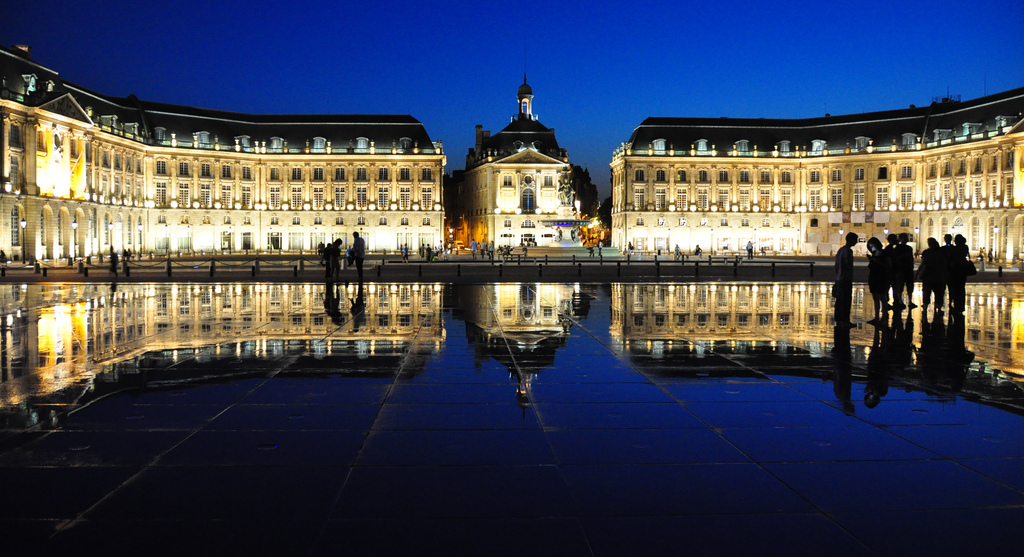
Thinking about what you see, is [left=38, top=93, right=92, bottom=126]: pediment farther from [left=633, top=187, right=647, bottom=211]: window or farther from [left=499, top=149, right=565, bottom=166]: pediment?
[left=633, top=187, right=647, bottom=211]: window

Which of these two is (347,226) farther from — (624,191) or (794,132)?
(794,132)

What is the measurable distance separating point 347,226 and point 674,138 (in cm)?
4162

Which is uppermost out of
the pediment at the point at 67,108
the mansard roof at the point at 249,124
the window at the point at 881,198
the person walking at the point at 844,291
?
the mansard roof at the point at 249,124

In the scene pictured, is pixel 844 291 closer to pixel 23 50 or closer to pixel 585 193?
pixel 23 50

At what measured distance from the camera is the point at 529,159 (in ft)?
322

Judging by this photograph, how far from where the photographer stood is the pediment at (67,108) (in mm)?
61500

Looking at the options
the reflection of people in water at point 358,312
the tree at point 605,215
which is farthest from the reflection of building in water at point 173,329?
the tree at point 605,215

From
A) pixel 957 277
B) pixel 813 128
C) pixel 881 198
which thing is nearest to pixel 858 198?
pixel 881 198

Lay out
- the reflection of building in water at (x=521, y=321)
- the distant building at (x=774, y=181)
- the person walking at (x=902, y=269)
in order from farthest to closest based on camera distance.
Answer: the distant building at (x=774, y=181), the person walking at (x=902, y=269), the reflection of building in water at (x=521, y=321)

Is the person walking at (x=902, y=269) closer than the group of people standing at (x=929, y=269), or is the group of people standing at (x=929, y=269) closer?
the group of people standing at (x=929, y=269)

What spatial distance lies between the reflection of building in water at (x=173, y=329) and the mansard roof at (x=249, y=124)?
61.2 m

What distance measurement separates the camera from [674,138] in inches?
4001

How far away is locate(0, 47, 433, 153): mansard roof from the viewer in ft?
271

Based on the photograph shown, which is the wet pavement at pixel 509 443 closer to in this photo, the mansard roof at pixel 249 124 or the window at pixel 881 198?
the mansard roof at pixel 249 124
